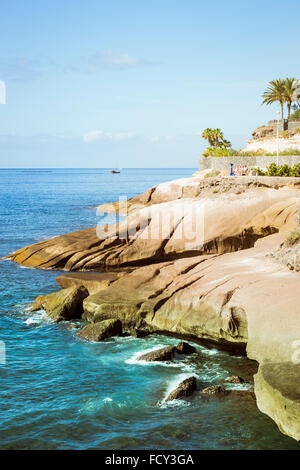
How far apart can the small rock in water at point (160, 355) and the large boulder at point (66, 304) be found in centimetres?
537

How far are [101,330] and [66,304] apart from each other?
3086mm

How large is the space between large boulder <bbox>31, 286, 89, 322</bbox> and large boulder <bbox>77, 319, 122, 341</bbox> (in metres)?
2.11

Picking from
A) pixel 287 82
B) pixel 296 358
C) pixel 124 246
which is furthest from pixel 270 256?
pixel 287 82

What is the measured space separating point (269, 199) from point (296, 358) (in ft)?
56.4

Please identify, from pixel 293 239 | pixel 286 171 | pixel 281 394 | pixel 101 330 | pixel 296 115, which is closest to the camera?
pixel 281 394

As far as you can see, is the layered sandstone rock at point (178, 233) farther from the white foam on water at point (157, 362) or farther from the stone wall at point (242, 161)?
the stone wall at point (242, 161)

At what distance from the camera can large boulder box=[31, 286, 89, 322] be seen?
20875mm

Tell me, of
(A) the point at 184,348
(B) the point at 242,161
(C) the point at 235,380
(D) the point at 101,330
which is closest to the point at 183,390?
(C) the point at 235,380

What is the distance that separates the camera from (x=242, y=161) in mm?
63156

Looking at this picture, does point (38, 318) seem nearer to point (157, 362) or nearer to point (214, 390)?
point (157, 362)

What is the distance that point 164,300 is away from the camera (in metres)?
18.8

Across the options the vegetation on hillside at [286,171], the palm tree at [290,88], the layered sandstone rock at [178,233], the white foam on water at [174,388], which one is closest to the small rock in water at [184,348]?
the white foam on water at [174,388]

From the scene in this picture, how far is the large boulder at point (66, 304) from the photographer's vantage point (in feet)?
68.5

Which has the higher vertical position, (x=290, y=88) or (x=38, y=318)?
(x=290, y=88)
